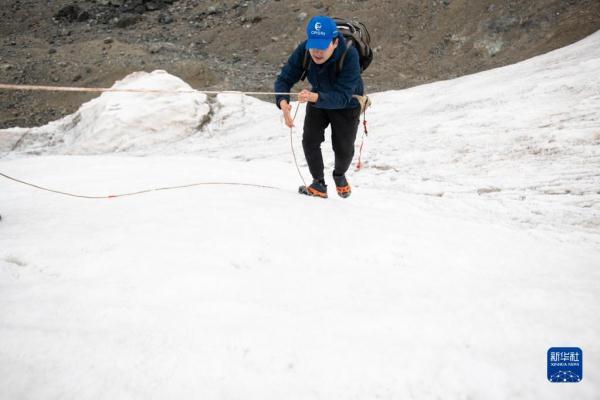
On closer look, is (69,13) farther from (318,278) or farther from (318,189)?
(318,278)

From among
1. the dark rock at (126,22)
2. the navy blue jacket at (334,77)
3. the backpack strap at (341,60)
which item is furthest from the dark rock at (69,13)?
the backpack strap at (341,60)

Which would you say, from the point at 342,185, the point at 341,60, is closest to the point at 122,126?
the point at 342,185

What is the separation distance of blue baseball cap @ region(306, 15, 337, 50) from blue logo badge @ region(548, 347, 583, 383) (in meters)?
2.72

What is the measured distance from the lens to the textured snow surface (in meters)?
1.67

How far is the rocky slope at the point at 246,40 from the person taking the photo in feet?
47.6

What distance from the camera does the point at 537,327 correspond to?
205cm

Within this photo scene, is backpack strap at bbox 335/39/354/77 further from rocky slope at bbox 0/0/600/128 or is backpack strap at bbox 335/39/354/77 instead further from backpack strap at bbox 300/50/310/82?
rocky slope at bbox 0/0/600/128

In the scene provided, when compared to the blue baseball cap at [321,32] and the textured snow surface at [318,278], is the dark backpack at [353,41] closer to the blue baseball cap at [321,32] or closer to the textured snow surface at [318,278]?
the blue baseball cap at [321,32]

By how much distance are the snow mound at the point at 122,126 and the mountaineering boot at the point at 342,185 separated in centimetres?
621

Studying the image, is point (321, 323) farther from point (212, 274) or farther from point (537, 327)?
point (537, 327)

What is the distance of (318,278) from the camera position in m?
2.52

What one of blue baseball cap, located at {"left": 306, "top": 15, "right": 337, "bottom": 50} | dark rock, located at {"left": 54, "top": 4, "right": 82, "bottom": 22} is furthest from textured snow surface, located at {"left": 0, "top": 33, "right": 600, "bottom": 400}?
A: dark rock, located at {"left": 54, "top": 4, "right": 82, "bottom": 22}

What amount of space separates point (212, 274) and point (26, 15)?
31.2 metres

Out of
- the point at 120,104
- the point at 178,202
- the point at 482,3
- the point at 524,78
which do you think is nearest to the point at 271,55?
the point at 482,3
